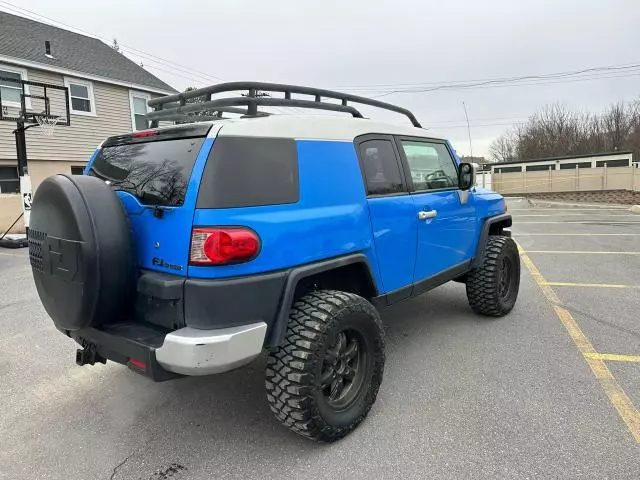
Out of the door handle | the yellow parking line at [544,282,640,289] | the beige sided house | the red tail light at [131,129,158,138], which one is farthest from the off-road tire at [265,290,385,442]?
the beige sided house

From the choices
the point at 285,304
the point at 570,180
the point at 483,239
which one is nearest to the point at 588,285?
the point at 483,239

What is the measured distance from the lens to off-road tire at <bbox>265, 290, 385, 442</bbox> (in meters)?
2.50

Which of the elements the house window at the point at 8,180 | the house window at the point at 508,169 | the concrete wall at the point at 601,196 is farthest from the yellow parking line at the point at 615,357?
the house window at the point at 508,169

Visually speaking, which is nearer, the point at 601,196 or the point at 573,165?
the point at 601,196

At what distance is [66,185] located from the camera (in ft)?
8.13

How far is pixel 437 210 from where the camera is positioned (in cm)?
381

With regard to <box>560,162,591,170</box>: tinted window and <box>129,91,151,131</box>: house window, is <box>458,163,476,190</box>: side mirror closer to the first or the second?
<box>129,91,151,131</box>: house window

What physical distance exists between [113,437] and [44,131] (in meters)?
14.8

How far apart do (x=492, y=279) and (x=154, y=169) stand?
3.40 m

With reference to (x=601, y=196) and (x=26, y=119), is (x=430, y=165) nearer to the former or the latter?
(x=26, y=119)

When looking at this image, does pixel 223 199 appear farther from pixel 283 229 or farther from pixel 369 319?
pixel 369 319

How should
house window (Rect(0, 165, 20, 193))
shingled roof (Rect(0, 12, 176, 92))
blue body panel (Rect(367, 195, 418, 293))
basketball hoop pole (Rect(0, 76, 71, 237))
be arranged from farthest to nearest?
shingled roof (Rect(0, 12, 176, 92)) → house window (Rect(0, 165, 20, 193)) → basketball hoop pole (Rect(0, 76, 71, 237)) → blue body panel (Rect(367, 195, 418, 293))

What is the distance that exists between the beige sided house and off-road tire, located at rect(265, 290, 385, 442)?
41.0 feet

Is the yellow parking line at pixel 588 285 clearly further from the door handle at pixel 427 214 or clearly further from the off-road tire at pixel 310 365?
the off-road tire at pixel 310 365
